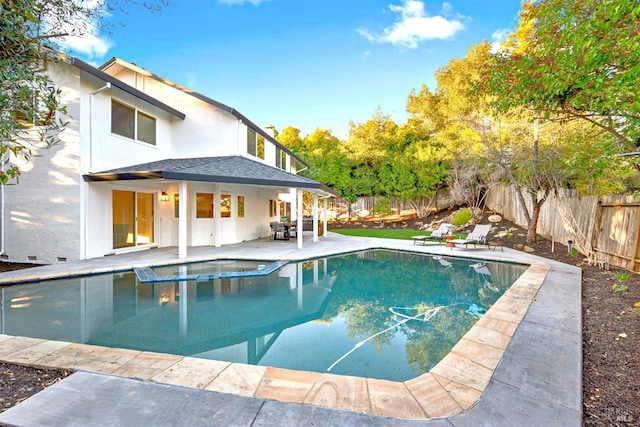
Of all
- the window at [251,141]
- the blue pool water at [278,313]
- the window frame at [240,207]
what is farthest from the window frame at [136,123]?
the blue pool water at [278,313]

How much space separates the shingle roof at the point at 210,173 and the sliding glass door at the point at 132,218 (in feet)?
3.85

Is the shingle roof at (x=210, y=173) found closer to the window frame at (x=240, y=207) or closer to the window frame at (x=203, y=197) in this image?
the window frame at (x=203, y=197)

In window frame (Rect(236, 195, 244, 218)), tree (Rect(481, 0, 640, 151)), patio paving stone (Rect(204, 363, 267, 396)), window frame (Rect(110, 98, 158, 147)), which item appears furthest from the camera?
window frame (Rect(236, 195, 244, 218))

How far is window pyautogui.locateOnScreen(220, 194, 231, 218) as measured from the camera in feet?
43.6

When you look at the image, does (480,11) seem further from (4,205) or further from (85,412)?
(4,205)

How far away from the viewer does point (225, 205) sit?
1350 centimetres

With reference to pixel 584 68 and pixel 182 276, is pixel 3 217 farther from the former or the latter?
pixel 584 68

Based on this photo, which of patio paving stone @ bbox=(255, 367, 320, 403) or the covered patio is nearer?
patio paving stone @ bbox=(255, 367, 320, 403)

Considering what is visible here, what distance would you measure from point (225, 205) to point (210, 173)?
392 cm

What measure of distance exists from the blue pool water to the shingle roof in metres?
2.85

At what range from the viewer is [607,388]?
287cm

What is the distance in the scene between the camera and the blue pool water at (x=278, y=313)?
409 centimetres

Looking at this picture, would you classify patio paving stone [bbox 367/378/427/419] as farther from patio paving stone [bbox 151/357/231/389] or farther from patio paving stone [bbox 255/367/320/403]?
patio paving stone [bbox 151/357/231/389]

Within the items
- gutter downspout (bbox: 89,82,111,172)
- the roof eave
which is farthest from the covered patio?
the roof eave
